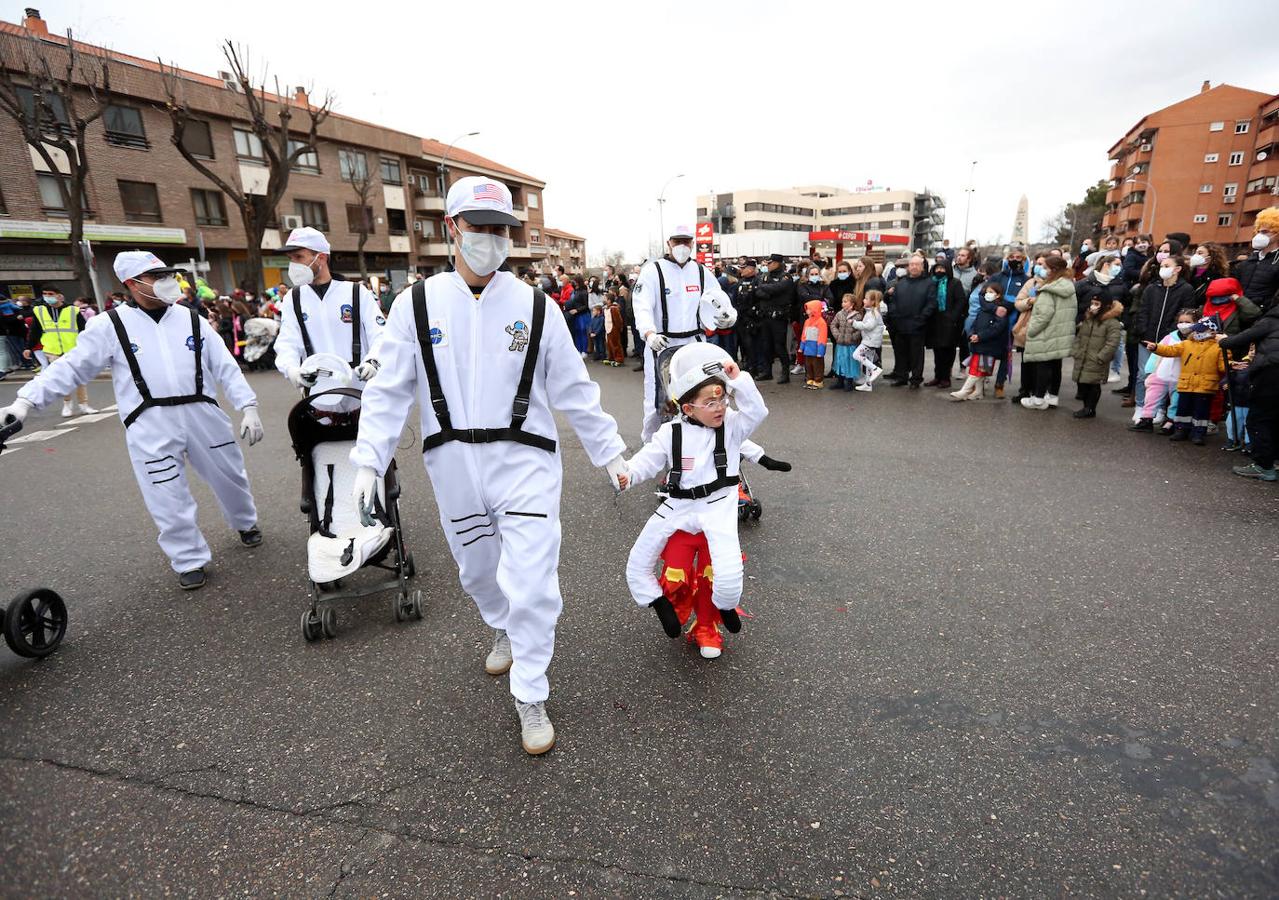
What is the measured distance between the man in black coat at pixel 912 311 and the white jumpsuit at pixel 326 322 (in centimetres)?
833

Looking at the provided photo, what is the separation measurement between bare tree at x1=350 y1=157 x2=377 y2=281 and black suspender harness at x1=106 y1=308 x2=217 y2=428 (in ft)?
121

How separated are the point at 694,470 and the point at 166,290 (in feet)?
12.8

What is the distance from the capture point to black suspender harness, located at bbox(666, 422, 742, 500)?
3.36 m

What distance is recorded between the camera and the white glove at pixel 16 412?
369 centimetres

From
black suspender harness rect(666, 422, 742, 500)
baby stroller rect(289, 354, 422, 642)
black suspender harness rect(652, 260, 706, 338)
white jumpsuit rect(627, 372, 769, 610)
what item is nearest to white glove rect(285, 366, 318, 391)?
baby stroller rect(289, 354, 422, 642)

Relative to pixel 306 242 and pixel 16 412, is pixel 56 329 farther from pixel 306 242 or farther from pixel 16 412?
pixel 16 412

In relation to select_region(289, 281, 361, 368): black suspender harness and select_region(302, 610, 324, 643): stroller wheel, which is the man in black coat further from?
select_region(302, 610, 324, 643): stroller wheel

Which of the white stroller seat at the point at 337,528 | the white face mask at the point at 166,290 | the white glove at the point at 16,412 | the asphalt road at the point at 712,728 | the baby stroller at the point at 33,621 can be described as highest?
the white face mask at the point at 166,290

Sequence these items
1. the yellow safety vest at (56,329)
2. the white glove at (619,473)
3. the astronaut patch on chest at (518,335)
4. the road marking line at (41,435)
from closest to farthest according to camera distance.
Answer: the astronaut patch on chest at (518,335) → the white glove at (619,473) → the road marking line at (41,435) → the yellow safety vest at (56,329)

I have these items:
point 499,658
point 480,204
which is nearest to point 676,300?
point 480,204

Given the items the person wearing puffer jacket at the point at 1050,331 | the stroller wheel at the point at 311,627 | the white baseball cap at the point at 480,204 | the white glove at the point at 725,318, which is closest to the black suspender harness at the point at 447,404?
the white baseball cap at the point at 480,204

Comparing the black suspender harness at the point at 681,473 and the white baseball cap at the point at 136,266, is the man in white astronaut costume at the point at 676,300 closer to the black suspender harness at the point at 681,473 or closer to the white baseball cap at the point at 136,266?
the black suspender harness at the point at 681,473

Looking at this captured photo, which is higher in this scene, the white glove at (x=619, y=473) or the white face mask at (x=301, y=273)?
the white face mask at (x=301, y=273)

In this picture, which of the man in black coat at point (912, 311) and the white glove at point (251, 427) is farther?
the man in black coat at point (912, 311)
